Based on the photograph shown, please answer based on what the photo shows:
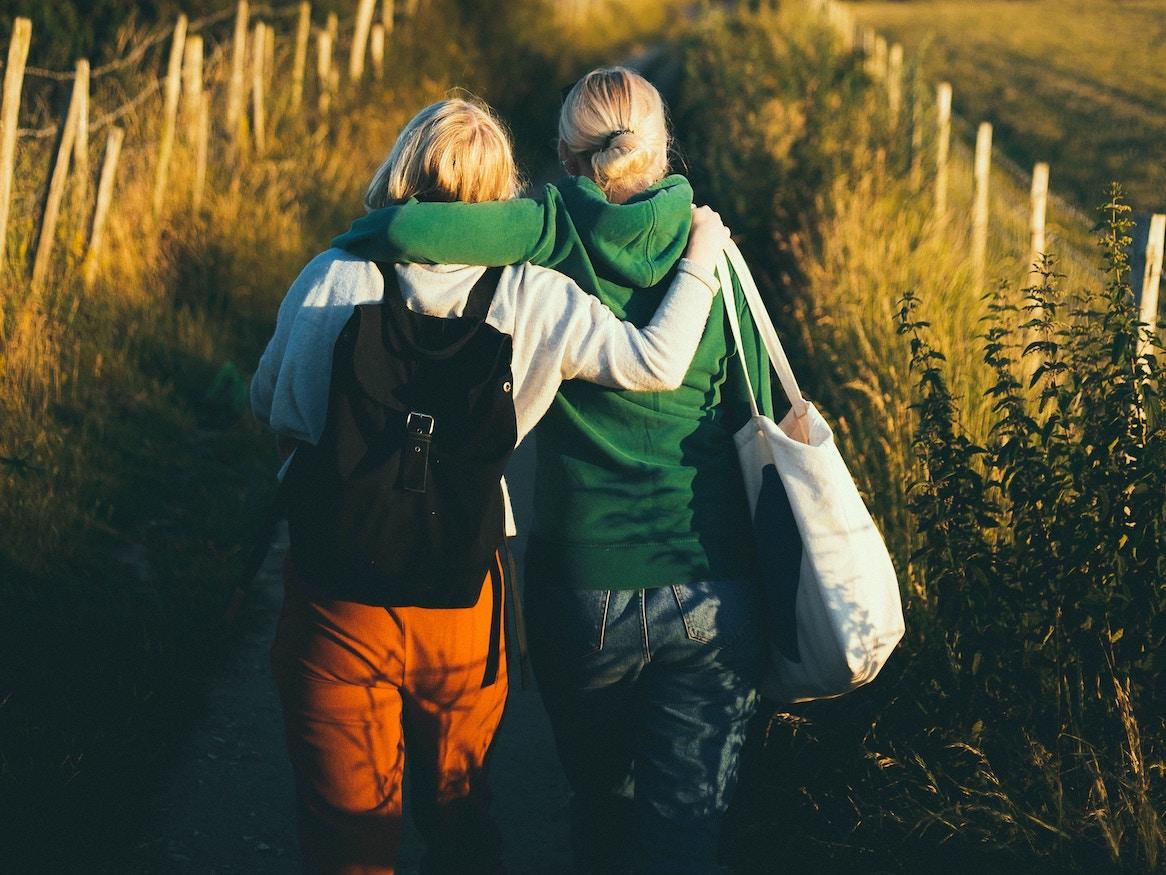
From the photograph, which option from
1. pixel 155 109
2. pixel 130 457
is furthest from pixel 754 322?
pixel 155 109

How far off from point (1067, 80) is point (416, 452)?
25.5 metres

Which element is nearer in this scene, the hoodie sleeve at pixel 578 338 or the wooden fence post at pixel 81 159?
the hoodie sleeve at pixel 578 338

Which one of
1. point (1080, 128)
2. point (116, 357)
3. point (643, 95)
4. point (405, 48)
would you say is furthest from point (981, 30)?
point (643, 95)

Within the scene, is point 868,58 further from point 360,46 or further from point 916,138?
point 360,46

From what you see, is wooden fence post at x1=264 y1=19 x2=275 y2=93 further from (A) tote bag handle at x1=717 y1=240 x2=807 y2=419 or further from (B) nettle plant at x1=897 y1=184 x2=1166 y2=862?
(A) tote bag handle at x1=717 y1=240 x2=807 y2=419

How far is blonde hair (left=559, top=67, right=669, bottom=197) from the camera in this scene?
236 centimetres

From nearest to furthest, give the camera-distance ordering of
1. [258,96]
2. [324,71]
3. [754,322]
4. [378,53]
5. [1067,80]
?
[754,322] → [258,96] → [324,71] → [378,53] → [1067,80]

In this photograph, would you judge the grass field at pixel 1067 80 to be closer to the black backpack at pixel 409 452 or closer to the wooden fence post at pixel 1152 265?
the wooden fence post at pixel 1152 265

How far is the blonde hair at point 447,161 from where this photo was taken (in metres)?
2.29

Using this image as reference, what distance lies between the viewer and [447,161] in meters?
2.29

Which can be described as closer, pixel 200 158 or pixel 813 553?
pixel 813 553

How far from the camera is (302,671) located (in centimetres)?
234

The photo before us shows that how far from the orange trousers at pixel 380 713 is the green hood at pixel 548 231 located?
0.62 metres

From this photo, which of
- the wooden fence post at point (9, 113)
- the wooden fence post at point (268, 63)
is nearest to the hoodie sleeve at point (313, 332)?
the wooden fence post at point (9, 113)
